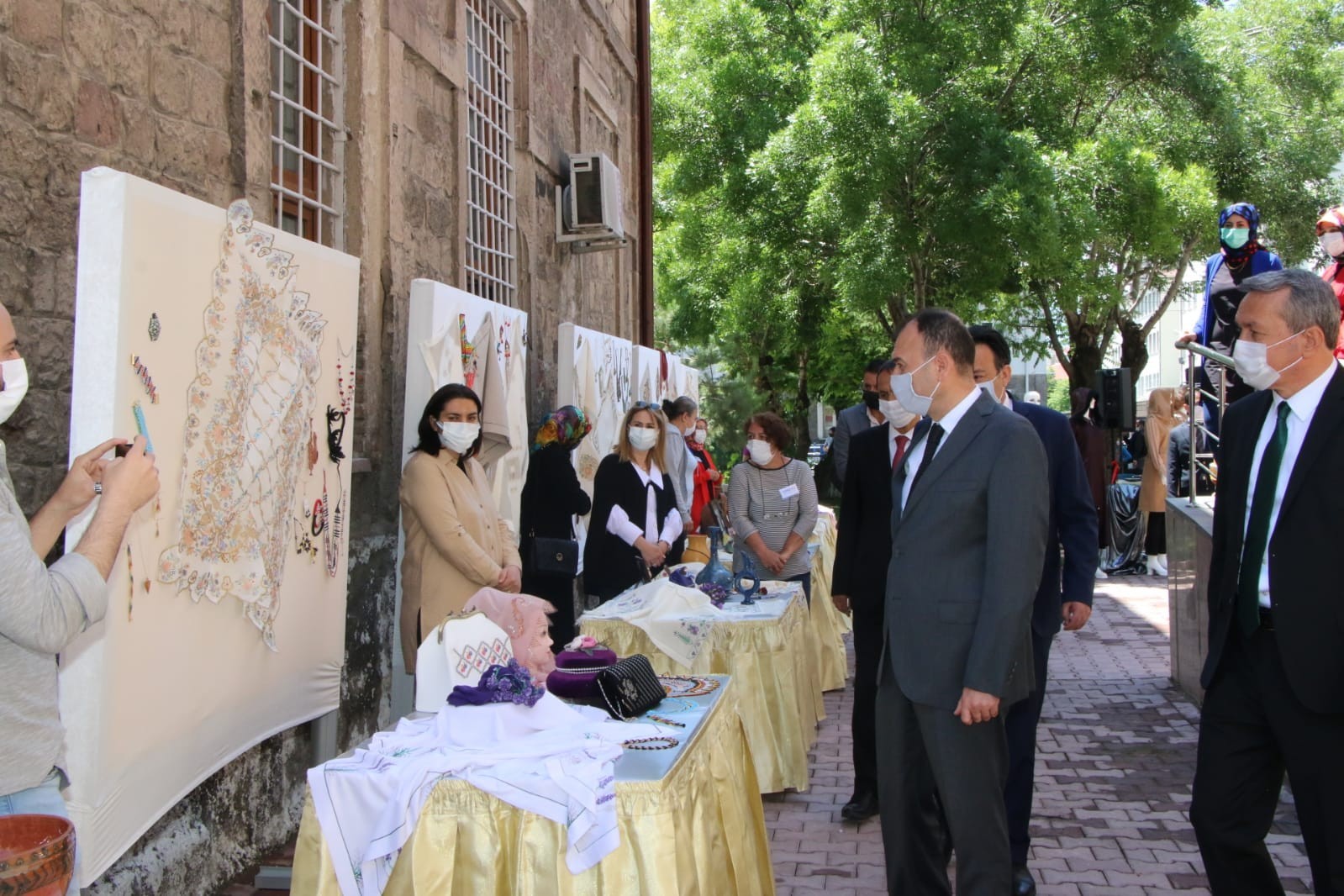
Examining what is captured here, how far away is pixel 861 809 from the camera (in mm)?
5719

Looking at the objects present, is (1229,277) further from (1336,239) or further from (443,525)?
(443,525)

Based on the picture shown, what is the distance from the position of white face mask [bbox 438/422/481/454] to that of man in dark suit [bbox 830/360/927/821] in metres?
1.78

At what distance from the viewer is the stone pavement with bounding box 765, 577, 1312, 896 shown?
500 centimetres

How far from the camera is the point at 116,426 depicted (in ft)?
11.8

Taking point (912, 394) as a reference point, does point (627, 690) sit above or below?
below

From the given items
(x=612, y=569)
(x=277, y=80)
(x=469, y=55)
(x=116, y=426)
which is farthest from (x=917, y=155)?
(x=116, y=426)

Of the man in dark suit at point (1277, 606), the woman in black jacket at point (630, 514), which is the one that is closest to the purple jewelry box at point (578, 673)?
the man in dark suit at point (1277, 606)

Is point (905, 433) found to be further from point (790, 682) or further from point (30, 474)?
point (30, 474)

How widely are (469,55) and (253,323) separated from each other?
17.2ft

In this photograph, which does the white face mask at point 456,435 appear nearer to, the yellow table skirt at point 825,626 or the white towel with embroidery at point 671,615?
the white towel with embroidery at point 671,615

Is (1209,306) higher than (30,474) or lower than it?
higher

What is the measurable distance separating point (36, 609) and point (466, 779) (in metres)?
1.15

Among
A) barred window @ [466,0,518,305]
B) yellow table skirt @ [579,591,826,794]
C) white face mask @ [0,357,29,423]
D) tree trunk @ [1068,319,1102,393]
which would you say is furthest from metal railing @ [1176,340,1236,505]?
tree trunk @ [1068,319,1102,393]

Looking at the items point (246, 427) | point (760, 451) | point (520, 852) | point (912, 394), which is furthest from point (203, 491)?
point (760, 451)
